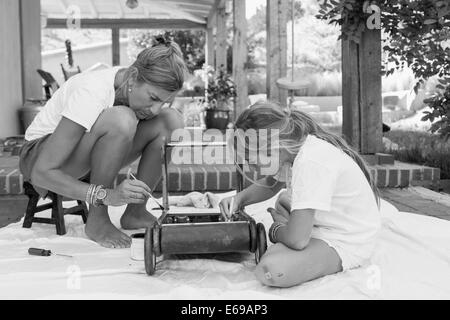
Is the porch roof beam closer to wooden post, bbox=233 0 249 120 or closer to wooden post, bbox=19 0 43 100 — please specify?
wooden post, bbox=19 0 43 100

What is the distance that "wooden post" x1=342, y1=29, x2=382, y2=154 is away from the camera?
12.1 feet

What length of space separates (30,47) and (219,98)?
2.33m

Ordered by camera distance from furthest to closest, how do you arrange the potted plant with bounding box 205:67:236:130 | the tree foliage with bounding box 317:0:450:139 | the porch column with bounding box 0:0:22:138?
the potted plant with bounding box 205:67:236:130 < the porch column with bounding box 0:0:22:138 < the tree foliage with bounding box 317:0:450:139

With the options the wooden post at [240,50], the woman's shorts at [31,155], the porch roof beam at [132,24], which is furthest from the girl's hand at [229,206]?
the porch roof beam at [132,24]

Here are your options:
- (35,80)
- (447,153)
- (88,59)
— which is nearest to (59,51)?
(88,59)

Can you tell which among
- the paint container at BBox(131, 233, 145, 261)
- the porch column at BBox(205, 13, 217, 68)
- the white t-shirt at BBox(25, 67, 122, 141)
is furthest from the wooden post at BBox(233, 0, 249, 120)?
A: the porch column at BBox(205, 13, 217, 68)

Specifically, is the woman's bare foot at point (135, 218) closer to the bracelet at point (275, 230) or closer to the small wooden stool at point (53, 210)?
the small wooden stool at point (53, 210)

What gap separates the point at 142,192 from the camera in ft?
6.23

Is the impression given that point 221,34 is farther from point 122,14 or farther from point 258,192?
point 258,192

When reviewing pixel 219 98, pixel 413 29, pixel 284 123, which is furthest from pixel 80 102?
pixel 219 98

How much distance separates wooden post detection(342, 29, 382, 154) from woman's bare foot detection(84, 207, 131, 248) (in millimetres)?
1964

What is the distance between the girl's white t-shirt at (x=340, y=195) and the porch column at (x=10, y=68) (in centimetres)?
401

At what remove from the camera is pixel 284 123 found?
1.83 metres
